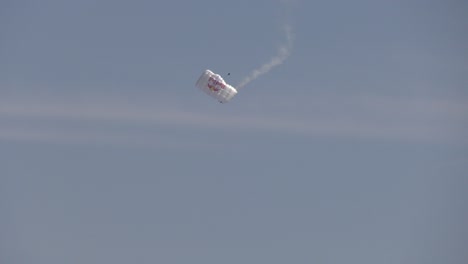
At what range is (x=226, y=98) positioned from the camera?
227ft

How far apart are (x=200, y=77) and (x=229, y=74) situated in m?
11.4

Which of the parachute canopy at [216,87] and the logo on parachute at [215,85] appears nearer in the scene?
the parachute canopy at [216,87]

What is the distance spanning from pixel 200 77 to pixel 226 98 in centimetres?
445

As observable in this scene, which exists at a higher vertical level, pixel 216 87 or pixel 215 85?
pixel 215 85

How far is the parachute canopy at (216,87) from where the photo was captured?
227ft

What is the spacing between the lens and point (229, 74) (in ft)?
198

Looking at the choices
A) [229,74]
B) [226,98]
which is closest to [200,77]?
[226,98]

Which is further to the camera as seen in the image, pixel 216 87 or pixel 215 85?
pixel 215 85

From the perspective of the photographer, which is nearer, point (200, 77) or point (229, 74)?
point (229, 74)

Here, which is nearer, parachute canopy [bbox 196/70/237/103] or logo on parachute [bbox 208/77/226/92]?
parachute canopy [bbox 196/70/237/103]

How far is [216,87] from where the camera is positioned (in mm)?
69562

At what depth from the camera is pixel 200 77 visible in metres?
71.2

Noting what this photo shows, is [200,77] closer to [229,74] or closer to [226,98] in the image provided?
[226,98]

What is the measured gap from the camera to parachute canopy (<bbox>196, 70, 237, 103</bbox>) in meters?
69.1
